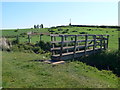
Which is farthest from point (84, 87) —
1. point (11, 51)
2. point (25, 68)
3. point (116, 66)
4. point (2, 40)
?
point (2, 40)

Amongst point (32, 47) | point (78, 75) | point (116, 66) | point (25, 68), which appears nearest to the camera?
point (78, 75)

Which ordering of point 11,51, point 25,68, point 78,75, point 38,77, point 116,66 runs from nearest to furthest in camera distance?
point 38,77, point 78,75, point 25,68, point 116,66, point 11,51

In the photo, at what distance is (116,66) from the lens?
19.0 meters

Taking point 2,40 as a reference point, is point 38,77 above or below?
below

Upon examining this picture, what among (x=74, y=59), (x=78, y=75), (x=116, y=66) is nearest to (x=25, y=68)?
(x=78, y=75)

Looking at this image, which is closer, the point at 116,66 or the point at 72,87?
the point at 72,87

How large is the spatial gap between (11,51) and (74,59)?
7345 mm

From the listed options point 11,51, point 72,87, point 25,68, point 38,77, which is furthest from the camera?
point 11,51

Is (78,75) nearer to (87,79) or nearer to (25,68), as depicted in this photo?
(87,79)

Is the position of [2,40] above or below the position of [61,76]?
above

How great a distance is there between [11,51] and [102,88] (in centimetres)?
1429

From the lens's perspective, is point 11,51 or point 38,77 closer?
point 38,77

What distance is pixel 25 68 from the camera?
46.2 feet

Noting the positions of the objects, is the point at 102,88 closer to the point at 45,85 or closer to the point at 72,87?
the point at 72,87
